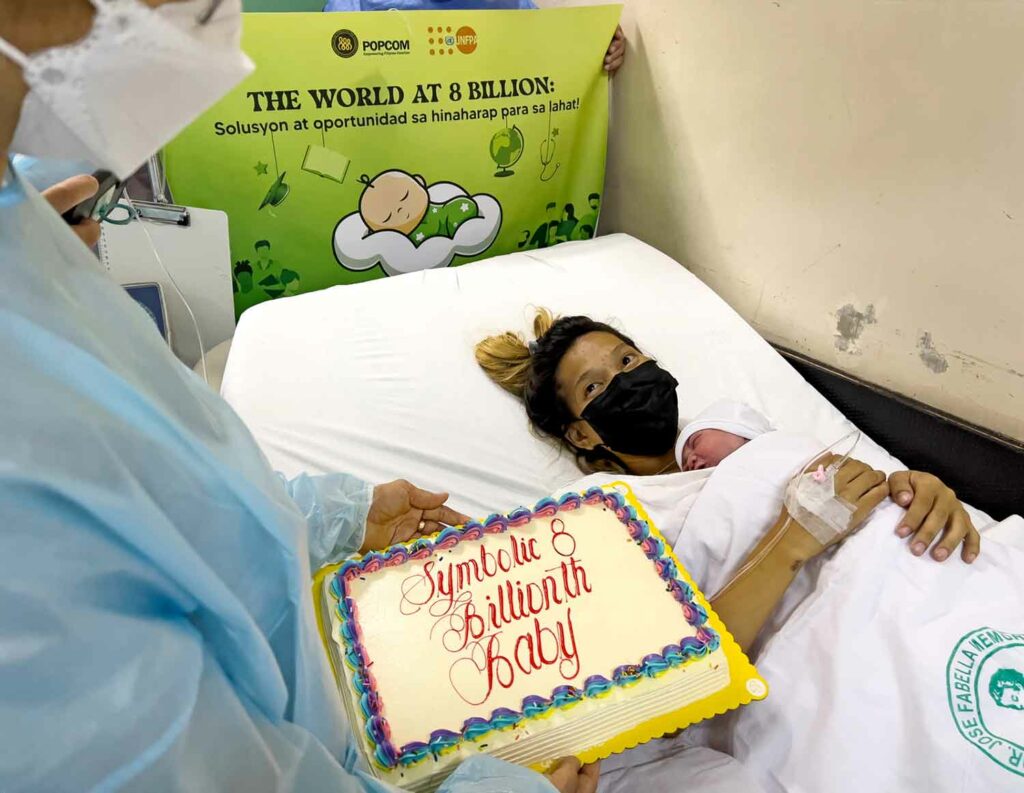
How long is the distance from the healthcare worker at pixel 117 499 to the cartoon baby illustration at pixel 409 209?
1.60m

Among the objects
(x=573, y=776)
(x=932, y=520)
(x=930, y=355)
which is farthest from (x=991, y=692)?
(x=930, y=355)

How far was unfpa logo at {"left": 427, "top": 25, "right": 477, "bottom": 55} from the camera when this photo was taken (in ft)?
6.54

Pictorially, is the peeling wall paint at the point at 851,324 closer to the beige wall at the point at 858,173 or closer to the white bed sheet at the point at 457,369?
the beige wall at the point at 858,173

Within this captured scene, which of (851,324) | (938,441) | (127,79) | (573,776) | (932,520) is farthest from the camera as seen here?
(851,324)

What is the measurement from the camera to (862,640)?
43.1 inches

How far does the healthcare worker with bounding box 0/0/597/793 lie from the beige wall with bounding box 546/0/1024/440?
1.44 metres

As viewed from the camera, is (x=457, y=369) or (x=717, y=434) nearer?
(x=717, y=434)

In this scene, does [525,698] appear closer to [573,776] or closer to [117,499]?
[573,776]

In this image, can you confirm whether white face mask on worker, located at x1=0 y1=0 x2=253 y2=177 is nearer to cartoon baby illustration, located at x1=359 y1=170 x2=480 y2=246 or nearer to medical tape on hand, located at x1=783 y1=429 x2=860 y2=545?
medical tape on hand, located at x1=783 y1=429 x2=860 y2=545

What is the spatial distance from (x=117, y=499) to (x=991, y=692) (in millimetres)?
1136

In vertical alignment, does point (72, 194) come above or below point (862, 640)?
above

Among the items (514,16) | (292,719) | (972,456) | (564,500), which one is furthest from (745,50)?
(292,719)

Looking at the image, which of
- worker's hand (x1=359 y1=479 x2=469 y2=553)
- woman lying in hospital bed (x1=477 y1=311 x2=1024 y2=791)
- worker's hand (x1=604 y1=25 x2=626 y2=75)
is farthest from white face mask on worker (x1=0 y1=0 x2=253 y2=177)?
worker's hand (x1=604 y1=25 x2=626 y2=75)

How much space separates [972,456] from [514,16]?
65.1 inches
